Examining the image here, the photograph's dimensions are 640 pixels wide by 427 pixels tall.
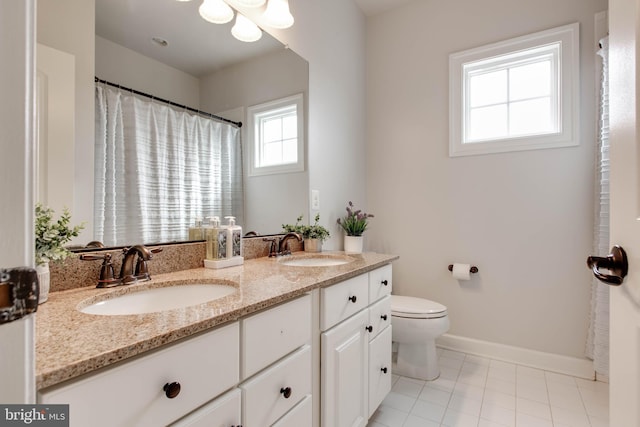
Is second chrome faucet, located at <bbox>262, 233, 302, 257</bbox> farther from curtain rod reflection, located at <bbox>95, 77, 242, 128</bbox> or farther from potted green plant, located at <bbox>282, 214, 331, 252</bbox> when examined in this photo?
curtain rod reflection, located at <bbox>95, 77, 242, 128</bbox>

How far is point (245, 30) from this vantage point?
1.66m

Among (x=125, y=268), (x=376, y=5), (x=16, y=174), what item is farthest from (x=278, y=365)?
(x=376, y=5)

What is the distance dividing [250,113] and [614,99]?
1438 millimetres

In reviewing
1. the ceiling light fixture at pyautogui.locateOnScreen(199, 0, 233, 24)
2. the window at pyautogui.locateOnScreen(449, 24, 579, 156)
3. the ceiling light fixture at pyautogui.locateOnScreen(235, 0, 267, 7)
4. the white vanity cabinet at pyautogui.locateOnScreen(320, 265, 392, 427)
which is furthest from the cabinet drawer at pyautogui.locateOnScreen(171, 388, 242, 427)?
the window at pyautogui.locateOnScreen(449, 24, 579, 156)

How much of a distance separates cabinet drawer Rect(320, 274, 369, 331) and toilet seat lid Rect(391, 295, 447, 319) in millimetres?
671

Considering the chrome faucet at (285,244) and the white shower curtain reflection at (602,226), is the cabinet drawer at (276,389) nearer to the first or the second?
the chrome faucet at (285,244)

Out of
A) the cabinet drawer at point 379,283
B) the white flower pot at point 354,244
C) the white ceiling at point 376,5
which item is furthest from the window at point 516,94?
the cabinet drawer at point 379,283

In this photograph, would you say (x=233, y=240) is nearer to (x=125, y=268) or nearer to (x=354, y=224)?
(x=125, y=268)

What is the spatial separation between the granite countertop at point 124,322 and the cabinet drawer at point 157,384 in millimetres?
27

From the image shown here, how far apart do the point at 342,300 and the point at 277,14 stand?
1.53 m

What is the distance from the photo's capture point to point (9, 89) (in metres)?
0.34

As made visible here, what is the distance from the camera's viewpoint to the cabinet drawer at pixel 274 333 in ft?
Result: 2.74

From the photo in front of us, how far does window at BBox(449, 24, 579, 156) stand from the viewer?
6.91ft

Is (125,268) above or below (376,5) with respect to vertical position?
below
